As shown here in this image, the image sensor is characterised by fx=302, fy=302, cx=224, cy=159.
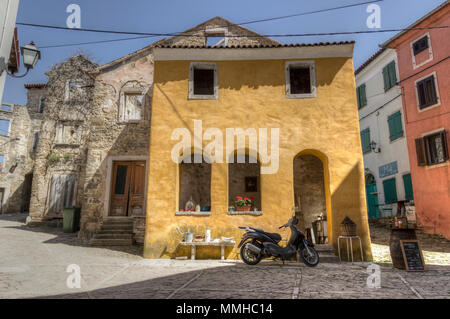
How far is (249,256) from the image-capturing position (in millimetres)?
7449

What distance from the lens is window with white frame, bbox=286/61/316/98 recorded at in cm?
946

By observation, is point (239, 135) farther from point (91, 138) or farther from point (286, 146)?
point (91, 138)

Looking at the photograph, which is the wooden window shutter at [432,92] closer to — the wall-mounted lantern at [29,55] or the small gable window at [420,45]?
the small gable window at [420,45]

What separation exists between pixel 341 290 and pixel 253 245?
2711 millimetres

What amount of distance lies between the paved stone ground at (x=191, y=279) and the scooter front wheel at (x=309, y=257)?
0.16m

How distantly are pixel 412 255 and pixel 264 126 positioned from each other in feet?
16.4

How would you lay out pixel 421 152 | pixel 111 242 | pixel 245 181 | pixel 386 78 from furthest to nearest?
pixel 386 78 → pixel 421 152 → pixel 245 181 → pixel 111 242

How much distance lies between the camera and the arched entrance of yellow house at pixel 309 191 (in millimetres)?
11617

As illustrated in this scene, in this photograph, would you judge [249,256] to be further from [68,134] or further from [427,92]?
[68,134]

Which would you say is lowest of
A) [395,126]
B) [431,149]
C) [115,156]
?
[115,156]

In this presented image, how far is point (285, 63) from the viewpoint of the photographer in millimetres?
9672

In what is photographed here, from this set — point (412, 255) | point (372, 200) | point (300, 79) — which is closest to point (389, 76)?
point (372, 200)

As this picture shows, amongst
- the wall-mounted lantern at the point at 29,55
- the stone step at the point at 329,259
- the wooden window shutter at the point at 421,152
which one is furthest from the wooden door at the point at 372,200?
the wall-mounted lantern at the point at 29,55

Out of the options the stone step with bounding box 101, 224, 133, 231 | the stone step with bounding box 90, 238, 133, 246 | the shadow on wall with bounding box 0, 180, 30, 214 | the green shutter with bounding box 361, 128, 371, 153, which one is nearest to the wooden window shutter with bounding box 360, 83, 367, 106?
the green shutter with bounding box 361, 128, 371, 153
